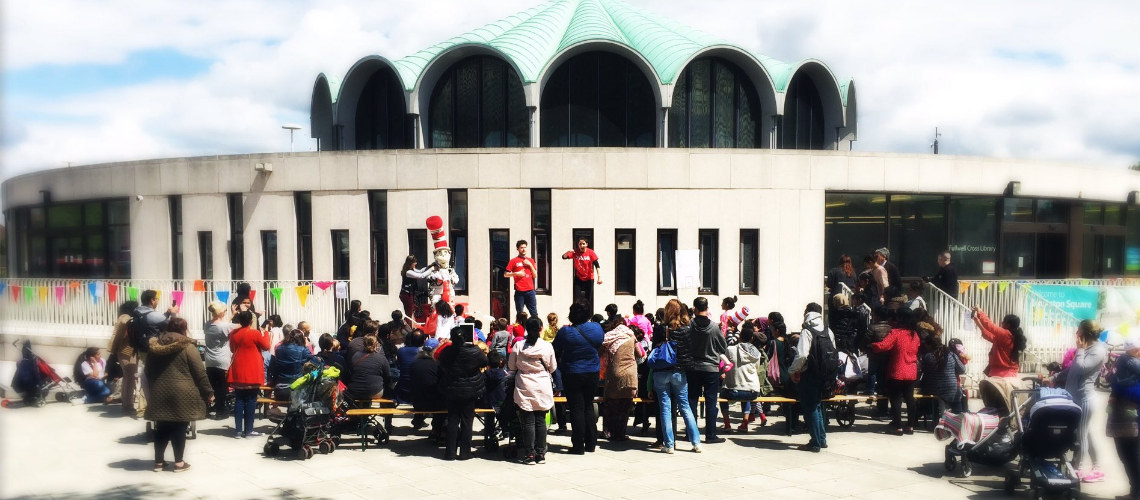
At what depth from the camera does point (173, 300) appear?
1928 centimetres

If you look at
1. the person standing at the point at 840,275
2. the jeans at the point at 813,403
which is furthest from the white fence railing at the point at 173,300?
the jeans at the point at 813,403

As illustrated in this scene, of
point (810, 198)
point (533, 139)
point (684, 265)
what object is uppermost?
point (533, 139)

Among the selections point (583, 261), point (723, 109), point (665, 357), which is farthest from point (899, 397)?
point (723, 109)

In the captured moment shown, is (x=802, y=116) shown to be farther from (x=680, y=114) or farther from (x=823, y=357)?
(x=823, y=357)

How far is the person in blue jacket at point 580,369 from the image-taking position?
1074 centimetres

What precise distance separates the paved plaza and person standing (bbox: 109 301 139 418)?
1349 mm

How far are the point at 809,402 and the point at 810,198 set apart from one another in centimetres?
963

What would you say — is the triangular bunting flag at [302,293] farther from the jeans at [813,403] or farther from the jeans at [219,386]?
the jeans at [813,403]

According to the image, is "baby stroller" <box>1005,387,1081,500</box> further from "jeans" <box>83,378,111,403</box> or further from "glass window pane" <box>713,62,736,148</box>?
"glass window pane" <box>713,62,736,148</box>

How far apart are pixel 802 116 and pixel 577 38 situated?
25.8ft

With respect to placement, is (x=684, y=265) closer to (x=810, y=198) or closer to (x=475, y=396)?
(x=810, y=198)

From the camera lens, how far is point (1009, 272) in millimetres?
22359

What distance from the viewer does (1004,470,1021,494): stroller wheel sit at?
9.10 meters

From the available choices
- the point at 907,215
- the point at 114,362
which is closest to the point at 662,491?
the point at 114,362
